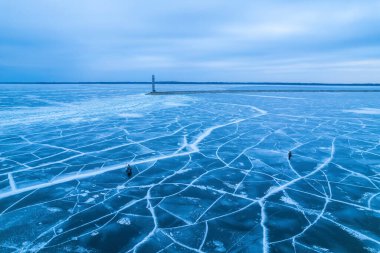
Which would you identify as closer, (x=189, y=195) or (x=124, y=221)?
(x=124, y=221)

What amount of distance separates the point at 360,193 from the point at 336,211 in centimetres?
78

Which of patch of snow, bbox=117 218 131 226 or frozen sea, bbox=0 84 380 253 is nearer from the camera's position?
frozen sea, bbox=0 84 380 253

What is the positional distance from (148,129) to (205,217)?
5.34 m

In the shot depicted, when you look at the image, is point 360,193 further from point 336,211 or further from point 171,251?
point 171,251

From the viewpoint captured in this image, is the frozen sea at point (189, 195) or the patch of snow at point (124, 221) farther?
the patch of snow at point (124, 221)

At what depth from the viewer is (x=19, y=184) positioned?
3.78 m

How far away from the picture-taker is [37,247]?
7.82 ft

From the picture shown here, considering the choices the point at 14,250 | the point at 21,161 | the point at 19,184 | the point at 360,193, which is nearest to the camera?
the point at 14,250

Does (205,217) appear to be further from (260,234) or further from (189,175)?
(189,175)

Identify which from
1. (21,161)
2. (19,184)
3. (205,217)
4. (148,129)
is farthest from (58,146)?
(205,217)

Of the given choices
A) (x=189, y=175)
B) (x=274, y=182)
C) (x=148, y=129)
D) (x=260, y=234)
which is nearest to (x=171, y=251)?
(x=260, y=234)

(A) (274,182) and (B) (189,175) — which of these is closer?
(A) (274,182)

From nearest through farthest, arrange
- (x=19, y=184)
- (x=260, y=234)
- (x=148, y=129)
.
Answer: (x=260, y=234)
(x=19, y=184)
(x=148, y=129)

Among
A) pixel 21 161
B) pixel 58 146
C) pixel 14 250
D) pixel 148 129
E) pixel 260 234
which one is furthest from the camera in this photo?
pixel 148 129
